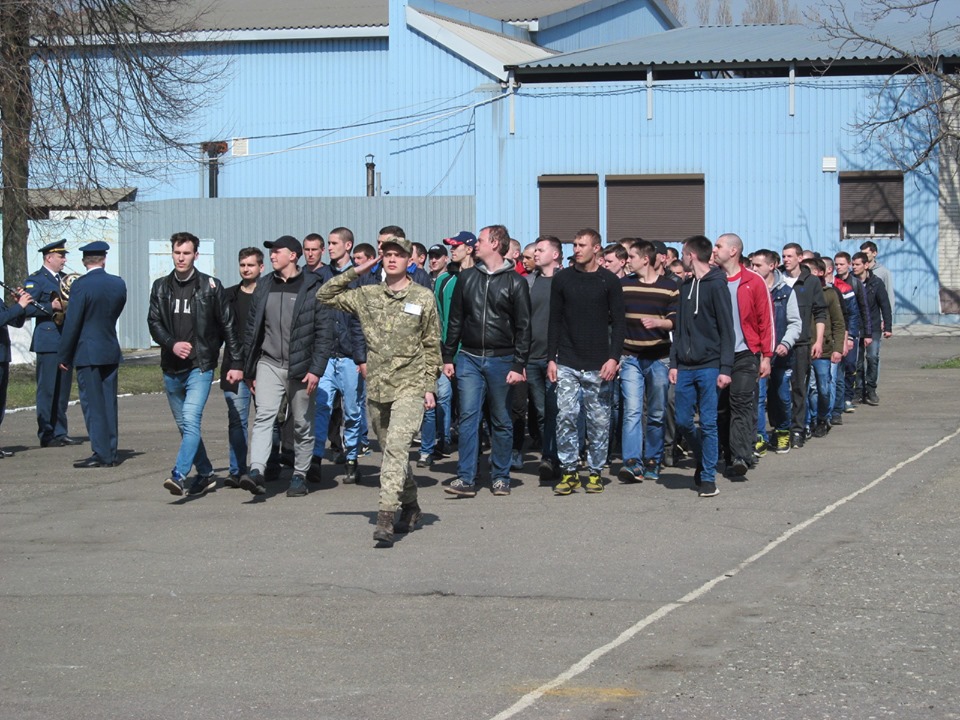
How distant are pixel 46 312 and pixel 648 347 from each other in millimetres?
6609

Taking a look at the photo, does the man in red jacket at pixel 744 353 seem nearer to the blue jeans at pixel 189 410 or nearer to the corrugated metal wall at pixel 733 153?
the blue jeans at pixel 189 410

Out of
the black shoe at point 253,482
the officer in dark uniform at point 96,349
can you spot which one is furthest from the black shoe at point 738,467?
the officer in dark uniform at point 96,349

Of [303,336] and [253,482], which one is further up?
[303,336]

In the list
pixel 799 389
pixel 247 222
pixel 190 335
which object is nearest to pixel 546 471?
pixel 190 335

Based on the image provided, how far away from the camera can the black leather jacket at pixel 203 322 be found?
36.6 ft

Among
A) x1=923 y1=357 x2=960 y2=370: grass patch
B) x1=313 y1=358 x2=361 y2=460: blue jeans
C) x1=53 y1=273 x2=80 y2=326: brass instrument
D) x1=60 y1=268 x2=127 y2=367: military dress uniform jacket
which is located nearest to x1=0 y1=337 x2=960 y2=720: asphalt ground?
x1=313 y1=358 x2=361 y2=460: blue jeans

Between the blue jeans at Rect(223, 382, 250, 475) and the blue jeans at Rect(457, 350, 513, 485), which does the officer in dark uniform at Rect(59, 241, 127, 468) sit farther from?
the blue jeans at Rect(457, 350, 513, 485)

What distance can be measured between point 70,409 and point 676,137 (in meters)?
17.3

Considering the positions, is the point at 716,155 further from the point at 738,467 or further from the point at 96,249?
the point at 738,467

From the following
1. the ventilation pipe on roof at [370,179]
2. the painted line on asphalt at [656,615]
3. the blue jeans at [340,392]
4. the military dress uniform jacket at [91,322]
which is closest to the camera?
the painted line on asphalt at [656,615]

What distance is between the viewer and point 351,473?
1198 centimetres

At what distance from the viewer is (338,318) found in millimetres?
12195

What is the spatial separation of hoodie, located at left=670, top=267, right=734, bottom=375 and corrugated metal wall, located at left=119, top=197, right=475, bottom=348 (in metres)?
21.5

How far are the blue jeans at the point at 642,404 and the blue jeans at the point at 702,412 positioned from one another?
42 cm
